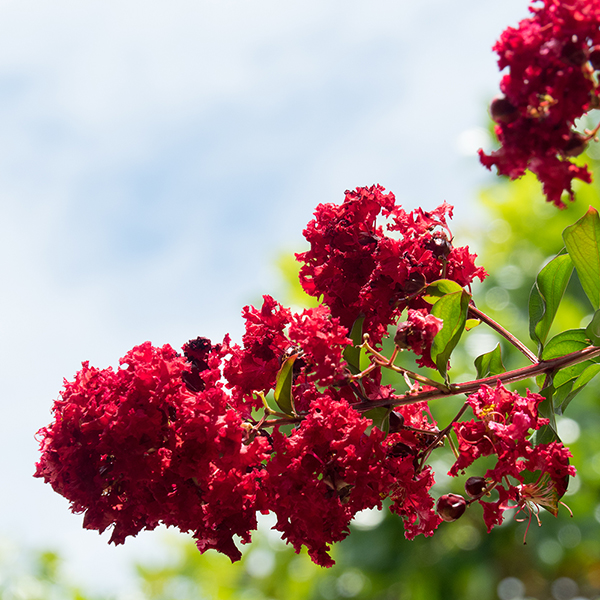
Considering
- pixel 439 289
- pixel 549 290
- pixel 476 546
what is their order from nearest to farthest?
pixel 439 289, pixel 549 290, pixel 476 546

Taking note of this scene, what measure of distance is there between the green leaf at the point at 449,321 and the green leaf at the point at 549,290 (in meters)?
0.30

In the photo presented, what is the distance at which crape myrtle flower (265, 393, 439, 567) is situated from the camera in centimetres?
167

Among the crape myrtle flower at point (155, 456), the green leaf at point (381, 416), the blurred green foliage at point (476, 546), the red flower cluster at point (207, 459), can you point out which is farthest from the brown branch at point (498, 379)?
the blurred green foliage at point (476, 546)

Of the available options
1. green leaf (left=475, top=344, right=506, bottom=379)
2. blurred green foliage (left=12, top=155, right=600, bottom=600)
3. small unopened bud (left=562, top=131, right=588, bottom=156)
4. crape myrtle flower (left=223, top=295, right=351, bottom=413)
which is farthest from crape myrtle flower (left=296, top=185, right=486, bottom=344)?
blurred green foliage (left=12, top=155, right=600, bottom=600)

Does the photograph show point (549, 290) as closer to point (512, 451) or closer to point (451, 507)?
point (512, 451)

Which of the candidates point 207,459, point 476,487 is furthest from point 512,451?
point 207,459

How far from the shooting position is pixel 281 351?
191 centimetres

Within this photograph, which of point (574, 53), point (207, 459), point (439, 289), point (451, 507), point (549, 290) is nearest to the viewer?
point (574, 53)

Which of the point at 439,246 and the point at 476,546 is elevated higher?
the point at 476,546

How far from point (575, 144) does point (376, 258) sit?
2.22 feet

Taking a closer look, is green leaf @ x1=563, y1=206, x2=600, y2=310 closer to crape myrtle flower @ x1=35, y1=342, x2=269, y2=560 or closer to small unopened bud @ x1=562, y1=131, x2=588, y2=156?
small unopened bud @ x1=562, y1=131, x2=588, y2=156

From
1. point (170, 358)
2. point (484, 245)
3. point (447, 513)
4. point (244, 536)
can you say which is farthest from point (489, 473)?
point (484, 245)

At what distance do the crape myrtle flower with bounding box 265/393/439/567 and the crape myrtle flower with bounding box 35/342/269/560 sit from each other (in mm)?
68

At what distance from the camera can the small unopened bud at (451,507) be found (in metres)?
1.75
